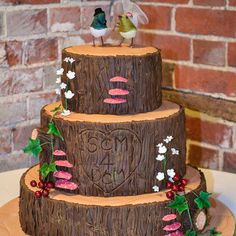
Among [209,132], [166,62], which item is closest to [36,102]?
[166,62]

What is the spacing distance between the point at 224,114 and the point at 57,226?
72cm

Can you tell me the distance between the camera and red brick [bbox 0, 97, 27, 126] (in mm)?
1561

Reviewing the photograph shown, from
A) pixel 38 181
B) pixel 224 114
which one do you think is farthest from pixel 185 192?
pixel 224 114

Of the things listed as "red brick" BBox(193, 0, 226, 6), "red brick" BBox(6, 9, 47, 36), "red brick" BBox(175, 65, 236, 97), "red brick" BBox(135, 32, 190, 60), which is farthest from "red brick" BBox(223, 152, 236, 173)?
"red brick" BBox(6, 9, 47, 36)

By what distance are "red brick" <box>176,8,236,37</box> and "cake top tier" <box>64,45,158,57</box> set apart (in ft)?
1.58

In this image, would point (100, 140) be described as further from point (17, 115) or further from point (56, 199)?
point (17, 115)

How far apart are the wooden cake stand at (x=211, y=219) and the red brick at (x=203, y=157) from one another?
1.37ft

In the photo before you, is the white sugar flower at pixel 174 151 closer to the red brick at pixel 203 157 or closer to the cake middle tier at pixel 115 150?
the cake middle tier at pixel 115 150

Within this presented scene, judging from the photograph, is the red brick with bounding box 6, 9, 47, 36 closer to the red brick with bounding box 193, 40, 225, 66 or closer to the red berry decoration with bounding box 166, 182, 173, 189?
the red brick with bounding box 193, 40, 225, 66

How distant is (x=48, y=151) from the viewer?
106cm

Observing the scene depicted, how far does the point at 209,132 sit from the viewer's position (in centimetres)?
163

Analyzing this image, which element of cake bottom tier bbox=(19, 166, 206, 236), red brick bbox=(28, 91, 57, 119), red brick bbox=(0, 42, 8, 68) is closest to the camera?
cake bottom tier bbox=(19, 166, 206, 236)

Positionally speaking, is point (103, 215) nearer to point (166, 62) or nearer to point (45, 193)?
point (45, 193)

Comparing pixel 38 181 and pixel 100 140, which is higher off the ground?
pixel 100 140
